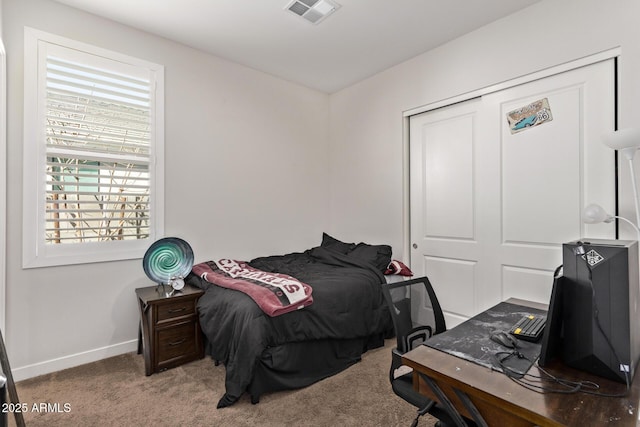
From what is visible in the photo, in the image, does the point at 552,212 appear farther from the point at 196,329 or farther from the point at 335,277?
the point at 196,329

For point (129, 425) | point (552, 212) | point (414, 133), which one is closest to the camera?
point (129, 425)

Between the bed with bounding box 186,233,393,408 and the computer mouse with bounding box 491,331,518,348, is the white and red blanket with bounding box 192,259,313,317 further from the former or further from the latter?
the computer mouse with bounding box 491,331,518,348

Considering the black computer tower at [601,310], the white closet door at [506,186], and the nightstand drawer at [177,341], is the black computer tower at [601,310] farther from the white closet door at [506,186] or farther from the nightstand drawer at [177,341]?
the nightstand drawer at [177,341]

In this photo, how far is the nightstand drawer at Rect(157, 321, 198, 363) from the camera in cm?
247

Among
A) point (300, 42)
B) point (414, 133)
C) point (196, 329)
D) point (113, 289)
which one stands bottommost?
point (196, 329)

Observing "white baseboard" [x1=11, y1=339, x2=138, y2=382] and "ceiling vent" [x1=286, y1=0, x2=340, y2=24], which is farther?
"ceiling vent" [x1=286, y1=0, x2=340, y2=24]

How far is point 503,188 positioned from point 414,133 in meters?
1.13

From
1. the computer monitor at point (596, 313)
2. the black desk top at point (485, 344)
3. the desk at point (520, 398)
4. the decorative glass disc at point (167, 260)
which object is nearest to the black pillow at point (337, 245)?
the decorative glass disc at point (167, 260)

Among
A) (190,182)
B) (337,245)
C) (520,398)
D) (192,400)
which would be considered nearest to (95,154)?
(190,182)

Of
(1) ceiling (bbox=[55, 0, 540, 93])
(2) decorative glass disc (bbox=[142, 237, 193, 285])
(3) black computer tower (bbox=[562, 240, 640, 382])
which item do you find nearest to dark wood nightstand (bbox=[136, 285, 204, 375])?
(2) decorative glass disc (bbox=[142, 237, 193, 285])

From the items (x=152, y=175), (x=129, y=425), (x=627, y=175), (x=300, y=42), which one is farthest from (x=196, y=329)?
(x=627, y=175)

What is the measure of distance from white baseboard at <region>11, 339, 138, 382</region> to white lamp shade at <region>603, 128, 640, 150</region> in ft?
12.4

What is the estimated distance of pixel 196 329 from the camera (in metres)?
2.63

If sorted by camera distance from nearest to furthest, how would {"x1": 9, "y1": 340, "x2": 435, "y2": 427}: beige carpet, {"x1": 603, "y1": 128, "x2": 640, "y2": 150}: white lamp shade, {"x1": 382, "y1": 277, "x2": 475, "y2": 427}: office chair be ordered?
{"x1": 382, "y1": 277, "x2": 475, "y2": 427}: office chair, {"x1": 603, "y1": 128, "x2": 640, "y2": 150}: white lamp shade, {"x1": 9, "y1": 340, "x2": 435, "y2": 427}: beige carpet
